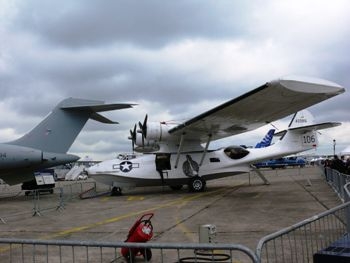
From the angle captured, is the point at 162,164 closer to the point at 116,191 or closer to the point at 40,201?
the point at 116,191

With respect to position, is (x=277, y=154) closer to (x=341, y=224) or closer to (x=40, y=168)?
(x=40, y=168)

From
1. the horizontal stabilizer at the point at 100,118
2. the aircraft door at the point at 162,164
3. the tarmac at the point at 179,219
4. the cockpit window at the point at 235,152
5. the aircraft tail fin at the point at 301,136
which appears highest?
the horizontal stabilizer at the point at 100,118

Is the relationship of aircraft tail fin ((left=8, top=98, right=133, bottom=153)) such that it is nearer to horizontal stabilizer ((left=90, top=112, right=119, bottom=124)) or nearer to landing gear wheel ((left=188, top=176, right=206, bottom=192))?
horizontal stabilizer ((left=90, top=112, right=119, bottom=124))

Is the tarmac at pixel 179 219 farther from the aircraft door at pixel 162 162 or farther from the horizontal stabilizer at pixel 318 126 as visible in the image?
the horizontal stabilizer at pixel 318 126

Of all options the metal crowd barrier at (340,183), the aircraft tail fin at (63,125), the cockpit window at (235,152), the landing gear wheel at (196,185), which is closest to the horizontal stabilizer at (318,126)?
the cockpit window at (235,152)

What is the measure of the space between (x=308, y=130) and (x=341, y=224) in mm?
14969

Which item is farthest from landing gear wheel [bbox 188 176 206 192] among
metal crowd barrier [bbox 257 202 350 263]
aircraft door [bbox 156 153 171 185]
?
metal crowd barrier [bbox 257 202 350 263]

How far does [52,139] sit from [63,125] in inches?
33.5

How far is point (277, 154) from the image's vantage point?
21.9 meters

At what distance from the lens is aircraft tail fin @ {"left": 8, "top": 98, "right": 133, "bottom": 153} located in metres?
19.5

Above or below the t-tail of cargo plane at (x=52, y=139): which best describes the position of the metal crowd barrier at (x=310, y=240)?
below

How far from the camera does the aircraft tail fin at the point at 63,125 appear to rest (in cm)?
1948

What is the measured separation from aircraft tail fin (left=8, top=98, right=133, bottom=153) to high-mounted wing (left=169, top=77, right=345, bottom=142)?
3.75 m

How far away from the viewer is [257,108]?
15602 mm
